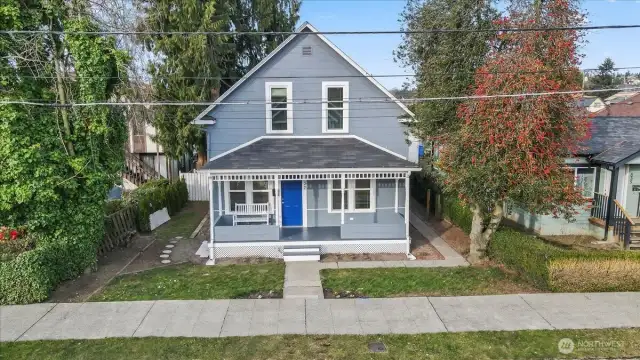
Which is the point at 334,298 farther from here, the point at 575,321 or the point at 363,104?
the point at 363,104

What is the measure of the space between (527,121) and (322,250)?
24.3ft

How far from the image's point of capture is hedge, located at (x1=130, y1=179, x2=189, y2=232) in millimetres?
16438

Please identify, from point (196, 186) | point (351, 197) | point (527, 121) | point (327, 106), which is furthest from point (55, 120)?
point (196, 186)

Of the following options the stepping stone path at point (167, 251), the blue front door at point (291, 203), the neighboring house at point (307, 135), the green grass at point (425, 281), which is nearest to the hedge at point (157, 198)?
the stepping stone path at point (167, 251)

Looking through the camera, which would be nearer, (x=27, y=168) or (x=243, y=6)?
(x=27, y=168)

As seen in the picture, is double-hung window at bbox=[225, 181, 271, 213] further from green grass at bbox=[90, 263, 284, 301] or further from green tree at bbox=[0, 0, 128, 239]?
green tree at bbox=[0, 0, 128, 239]

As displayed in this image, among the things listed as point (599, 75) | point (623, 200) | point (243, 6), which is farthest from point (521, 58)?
point (599, 75)

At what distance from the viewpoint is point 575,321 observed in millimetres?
8539

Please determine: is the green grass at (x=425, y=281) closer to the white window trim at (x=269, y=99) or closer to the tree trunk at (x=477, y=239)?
the tree trunk at (x=477, y=239)

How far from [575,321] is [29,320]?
11928 mm

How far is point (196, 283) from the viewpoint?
11.0 meters

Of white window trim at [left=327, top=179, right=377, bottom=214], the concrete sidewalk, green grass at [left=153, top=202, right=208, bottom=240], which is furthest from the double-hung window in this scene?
the concrete sidewalk

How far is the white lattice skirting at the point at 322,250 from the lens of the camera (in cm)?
1348

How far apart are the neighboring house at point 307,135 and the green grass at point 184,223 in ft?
7.64
